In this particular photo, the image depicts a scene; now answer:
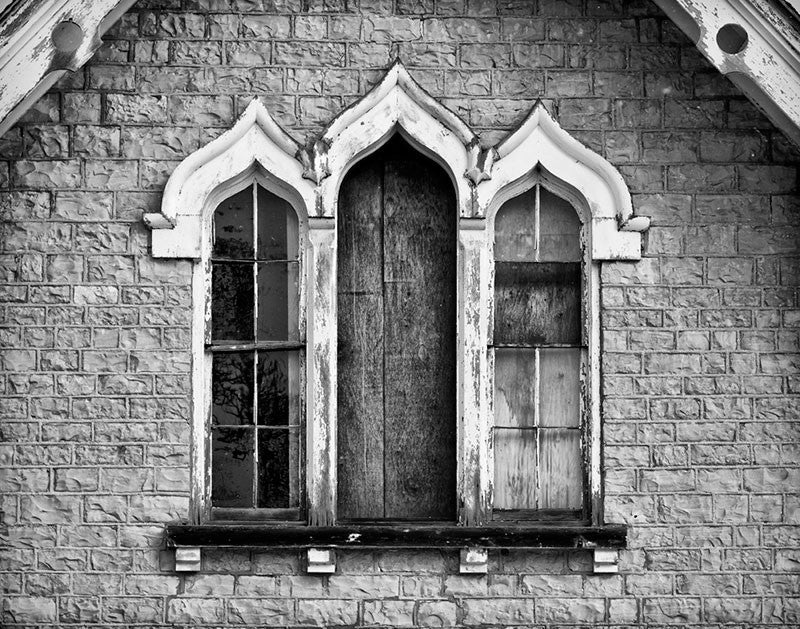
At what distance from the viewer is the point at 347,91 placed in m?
5.79

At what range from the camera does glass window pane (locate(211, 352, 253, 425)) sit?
588 cm

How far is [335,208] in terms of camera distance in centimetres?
578

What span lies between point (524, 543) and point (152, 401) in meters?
2.02

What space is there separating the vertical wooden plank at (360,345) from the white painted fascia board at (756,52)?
71.1 inches

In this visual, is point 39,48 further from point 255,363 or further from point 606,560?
point 606,560

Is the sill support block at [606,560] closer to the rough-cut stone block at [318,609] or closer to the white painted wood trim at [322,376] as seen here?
the rough-cut stone block at [318,609]

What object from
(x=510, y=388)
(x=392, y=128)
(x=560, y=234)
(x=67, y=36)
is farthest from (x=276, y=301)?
(x=67, y=36)

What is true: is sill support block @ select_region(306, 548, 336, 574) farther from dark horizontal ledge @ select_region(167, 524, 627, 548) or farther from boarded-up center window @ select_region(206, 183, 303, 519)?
boarded-up center window @ select_region(206, 183, 303, 519)

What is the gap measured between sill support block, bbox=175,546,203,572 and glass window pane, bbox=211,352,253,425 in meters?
0.67

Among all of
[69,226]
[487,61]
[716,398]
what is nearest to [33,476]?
[69,226]

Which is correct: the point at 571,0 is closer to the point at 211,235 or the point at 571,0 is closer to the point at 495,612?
the point at 211,235

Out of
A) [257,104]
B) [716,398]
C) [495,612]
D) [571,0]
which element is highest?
[571,0]

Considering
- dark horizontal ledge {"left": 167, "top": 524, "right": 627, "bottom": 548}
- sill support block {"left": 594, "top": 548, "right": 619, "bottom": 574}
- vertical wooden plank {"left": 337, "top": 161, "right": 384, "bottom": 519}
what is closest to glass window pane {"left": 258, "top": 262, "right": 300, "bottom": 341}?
vertical wooden plank {"left": 337, "top": 161, "right": 384, "bottom": 519}

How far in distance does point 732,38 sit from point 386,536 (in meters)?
3.00
